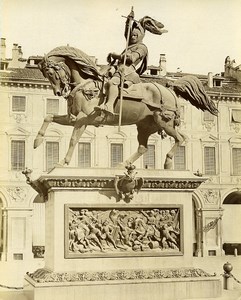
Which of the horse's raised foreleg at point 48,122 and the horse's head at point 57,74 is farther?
the horse's raised foreleg at point 48,122

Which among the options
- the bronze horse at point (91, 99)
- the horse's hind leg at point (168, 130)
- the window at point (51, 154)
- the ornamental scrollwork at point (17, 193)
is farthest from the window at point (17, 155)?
the horse's hind leg at point (168, 130)

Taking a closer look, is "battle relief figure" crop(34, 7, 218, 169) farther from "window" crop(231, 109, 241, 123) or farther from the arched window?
"window" crop(231, 109, 241, 123)

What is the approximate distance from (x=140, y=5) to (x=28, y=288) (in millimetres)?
7319

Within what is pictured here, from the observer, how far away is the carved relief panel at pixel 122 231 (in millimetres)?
12234

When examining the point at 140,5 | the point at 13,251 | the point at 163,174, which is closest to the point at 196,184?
the point at 163,174

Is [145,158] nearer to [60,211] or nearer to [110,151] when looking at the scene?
[110,151]

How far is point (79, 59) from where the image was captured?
13008mm

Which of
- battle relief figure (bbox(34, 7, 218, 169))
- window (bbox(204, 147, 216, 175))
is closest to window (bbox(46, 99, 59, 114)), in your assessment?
window (bbox(204, 147, 216, 175))

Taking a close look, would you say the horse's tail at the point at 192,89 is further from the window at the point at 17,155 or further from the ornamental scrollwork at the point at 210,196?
the ornamental scrollwork at the point at 210,196

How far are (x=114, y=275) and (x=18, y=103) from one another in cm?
2761

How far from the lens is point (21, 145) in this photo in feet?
124

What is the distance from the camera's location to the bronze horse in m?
12.9

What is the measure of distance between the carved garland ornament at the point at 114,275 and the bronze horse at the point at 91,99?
2.15 metres

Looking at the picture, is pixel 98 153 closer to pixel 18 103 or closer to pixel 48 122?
pixel 18 103
